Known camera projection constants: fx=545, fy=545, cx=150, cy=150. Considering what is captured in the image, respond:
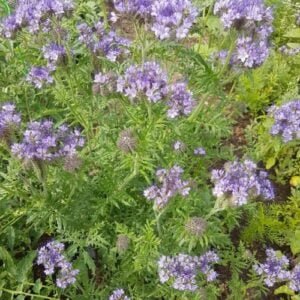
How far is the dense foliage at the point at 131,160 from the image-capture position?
229 cm

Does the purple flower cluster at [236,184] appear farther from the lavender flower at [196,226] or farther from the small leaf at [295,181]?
the small leaf at [295,181]

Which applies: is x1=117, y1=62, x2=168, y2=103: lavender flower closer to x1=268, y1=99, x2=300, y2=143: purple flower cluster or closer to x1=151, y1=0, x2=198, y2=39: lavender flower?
x1=151, y1=0, x2=198, y2=39: lavender flower

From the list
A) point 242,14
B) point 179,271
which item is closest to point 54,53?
point 242,14

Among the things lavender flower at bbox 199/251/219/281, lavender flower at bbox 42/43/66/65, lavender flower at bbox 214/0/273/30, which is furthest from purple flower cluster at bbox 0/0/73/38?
lavender flower at bbox 199/251/219/281

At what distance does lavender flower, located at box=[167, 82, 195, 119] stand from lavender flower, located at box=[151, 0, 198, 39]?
0.22m

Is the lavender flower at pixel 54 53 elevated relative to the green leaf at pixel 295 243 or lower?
elevated

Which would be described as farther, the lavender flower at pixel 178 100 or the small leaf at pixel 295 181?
the small leaf at pixel 295 181

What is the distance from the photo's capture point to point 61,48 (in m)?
2.50

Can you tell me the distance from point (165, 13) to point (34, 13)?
679mm

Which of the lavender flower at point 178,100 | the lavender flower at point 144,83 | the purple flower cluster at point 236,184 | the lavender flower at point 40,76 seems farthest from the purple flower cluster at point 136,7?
the purple flower cluster at point 236,184

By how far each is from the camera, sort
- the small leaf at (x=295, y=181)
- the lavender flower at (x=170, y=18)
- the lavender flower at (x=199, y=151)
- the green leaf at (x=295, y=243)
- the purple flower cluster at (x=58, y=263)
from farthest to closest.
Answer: the small leaf at (x=295, y=181), the green leaf at (x=295, y=243), the lavender flower at (x=199, y=151), the purple flower cluster at (x=58, y=263), the lavender flower at (x=170, y=18)

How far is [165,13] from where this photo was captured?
2172 mm

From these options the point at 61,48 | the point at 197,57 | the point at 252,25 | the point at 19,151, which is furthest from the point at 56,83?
the point at 252,25

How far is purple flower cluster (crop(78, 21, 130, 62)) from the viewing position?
258 centimetres
